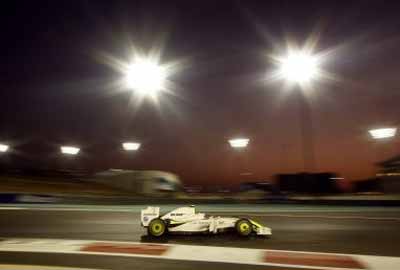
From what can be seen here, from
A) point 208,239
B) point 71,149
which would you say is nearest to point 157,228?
point 208,239

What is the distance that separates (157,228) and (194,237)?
0.92 metres

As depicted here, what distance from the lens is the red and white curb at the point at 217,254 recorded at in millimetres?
7164

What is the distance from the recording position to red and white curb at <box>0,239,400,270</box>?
23.5 feet

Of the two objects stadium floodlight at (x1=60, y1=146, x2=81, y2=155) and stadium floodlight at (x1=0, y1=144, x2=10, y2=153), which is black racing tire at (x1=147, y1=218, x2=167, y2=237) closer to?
stadium floodlight at (x1=60, y1=146, x2=81, y2=155)

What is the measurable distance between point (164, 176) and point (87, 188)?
836 centimetres

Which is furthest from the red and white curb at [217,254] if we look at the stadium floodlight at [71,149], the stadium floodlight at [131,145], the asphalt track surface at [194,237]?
the stadium floodlight at [71,149]

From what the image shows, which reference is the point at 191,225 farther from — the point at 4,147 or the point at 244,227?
the point at 4,147

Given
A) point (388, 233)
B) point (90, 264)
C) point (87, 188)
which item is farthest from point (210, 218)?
point (87, 188)

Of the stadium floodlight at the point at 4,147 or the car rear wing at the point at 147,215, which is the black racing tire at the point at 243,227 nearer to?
the car rear wing at the point at 147,215

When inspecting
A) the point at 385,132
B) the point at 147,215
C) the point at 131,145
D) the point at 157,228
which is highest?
the point at 131,145

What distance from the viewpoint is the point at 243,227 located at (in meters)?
9.27

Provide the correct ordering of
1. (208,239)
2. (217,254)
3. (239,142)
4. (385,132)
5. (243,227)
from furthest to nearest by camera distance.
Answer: (239,142) < (385,132) < (243,227) < (208,239) < (217,254)

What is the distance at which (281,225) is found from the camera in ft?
38.2

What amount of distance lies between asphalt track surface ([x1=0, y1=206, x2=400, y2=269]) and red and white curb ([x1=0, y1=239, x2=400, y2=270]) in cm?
34
